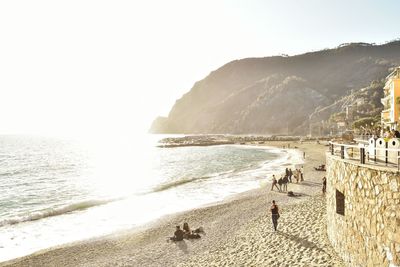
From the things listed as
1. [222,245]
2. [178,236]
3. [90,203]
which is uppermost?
[222,245]

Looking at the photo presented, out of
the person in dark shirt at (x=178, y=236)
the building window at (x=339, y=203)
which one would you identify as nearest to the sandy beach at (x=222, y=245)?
the person in dark shirt at (x=178, y=236)

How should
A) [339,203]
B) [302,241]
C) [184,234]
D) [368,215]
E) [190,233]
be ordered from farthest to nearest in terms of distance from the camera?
[190,233] → [184,234] → [302,241] → [339,203] → [368,215]

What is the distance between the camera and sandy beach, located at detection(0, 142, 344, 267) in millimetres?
14250

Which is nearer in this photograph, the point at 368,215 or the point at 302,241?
the point at 368,215

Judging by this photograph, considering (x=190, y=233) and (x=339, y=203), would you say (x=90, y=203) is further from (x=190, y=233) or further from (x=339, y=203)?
(x=339, y=203)

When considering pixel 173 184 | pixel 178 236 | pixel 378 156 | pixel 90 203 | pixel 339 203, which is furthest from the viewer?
pixel 173 184

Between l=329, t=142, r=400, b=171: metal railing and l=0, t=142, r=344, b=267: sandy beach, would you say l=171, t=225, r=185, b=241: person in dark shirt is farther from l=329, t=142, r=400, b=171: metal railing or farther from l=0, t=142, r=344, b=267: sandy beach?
l=329, t=142, r=400, b=171: metal railing

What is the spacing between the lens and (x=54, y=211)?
96.3 ft

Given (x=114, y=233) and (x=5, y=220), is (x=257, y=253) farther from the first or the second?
(x=5, y=220)

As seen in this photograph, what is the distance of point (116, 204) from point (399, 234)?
28.6 meters

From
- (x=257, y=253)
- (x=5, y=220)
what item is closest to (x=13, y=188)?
(x=5, y=220)

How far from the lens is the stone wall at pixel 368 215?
7562 millimetres

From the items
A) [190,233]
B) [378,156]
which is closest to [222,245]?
[190,233]

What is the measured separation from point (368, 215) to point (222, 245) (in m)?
10.4
